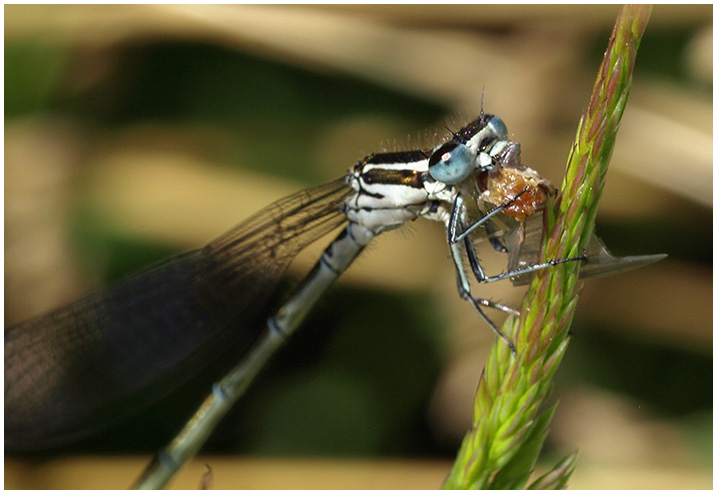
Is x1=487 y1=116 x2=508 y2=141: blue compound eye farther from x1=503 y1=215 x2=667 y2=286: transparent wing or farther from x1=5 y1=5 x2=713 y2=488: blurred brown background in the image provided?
x1=5 y1=5 x2=713 y2=488: blurred brown background

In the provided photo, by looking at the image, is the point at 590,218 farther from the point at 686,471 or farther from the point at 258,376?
the point at 258,376

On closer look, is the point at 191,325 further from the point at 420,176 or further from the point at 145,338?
the point at 420,176

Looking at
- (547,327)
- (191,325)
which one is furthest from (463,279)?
(191,325)

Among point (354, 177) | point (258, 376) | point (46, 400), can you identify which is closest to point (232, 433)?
point (258, 376)

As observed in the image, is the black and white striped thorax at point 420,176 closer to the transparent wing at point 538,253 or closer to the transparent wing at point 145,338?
the transparent wing at point 538,253

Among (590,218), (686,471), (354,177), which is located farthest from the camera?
(686,471)

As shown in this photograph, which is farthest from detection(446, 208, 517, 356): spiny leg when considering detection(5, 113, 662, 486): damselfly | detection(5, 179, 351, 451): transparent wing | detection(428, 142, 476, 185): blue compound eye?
detection(5, 179, 351, 451): transparent wing

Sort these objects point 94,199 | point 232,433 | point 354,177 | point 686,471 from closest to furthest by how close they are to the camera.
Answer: point 354,177, point 686,471, point 232,433, point 94,199
